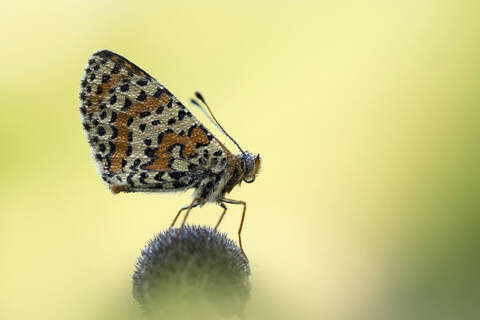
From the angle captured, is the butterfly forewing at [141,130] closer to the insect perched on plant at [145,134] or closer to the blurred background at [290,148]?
the insect perched on plant at [145,134]

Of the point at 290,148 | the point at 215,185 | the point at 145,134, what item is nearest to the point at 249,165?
the point at 215,185

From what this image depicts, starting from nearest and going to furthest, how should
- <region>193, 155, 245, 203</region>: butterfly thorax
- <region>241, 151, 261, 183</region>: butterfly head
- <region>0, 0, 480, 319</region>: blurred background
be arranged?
<region>193, 155, 245, 203</region>: butterfly thorax
<region>241, 151, 261, 183</region>: butterfly head
<region>0, 0, 480, 319</region>: blurred background

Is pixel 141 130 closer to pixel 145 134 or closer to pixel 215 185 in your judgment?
pixel 145 134

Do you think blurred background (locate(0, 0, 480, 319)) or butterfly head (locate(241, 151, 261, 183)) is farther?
blurred background (locate(0, 0, 480, 319))

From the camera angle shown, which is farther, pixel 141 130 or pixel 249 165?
pixel 249 165

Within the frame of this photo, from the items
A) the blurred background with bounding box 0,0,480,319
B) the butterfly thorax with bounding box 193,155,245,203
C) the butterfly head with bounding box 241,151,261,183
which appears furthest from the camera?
the blurred background with bounding box 0,0,480,319

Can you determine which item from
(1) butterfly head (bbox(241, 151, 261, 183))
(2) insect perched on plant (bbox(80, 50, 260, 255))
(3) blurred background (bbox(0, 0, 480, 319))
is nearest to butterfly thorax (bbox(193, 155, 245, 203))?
(2) insect perched on plant (bbox(80, 50, 260, 255))

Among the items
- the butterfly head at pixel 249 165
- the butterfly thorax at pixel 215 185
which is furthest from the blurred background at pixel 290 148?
the butterfly thorax at pixel 215 185

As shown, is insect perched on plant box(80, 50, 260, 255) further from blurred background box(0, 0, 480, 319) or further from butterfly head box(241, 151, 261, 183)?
blurred background box(0, 0, 480, 319)
